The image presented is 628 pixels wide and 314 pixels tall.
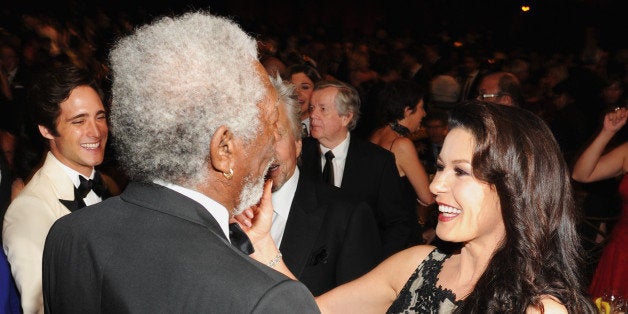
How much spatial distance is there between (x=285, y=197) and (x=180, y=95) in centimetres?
147

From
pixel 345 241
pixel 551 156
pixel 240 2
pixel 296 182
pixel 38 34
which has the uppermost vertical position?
pixel 240 2

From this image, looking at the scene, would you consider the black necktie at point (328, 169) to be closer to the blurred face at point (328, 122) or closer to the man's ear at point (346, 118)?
the blurred face at point (328, 122)

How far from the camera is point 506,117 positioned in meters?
1.82

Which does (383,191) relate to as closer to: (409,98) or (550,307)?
(409,98)

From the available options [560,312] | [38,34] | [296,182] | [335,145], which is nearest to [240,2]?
[38,34]

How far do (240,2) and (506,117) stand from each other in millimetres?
16837

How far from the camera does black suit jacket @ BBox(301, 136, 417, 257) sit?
3.64 meters

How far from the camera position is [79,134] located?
8.36 feet

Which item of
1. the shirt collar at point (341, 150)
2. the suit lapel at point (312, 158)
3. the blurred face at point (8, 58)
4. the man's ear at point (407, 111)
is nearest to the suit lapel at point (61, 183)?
the suit lapel at point (312, 158)

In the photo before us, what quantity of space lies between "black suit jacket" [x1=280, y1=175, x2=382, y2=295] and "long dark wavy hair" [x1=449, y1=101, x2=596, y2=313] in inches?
26.8

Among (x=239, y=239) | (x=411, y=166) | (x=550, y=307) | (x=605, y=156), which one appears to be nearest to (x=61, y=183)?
(x=239, y=239)

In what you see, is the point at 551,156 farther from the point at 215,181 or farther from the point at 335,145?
the point at 335,145

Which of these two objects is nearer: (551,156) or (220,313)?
(220,313)

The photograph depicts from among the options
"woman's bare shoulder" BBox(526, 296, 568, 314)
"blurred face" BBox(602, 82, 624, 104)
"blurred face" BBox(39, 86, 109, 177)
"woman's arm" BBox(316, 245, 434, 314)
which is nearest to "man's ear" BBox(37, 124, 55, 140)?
"blurred face" BBox(39, 86, 109, 177)
